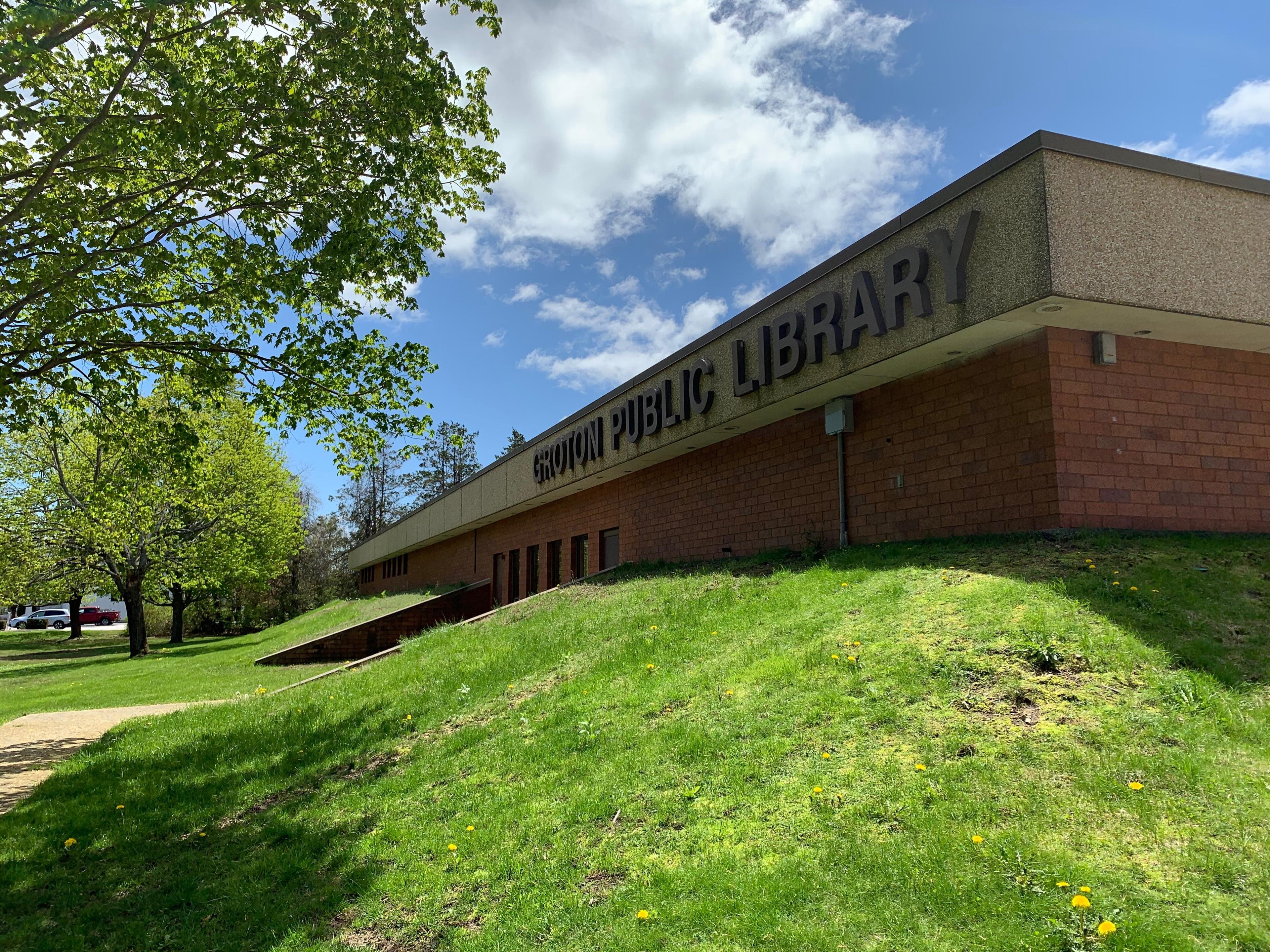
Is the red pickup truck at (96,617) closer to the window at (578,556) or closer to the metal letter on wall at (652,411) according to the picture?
the window at (578,556)

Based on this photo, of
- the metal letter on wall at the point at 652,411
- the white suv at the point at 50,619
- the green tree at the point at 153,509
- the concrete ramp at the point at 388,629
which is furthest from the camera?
the white suv at the point at 50,619

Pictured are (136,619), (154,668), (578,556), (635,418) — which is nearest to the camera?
(635,418)

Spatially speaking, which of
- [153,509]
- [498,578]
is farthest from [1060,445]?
[153,509]

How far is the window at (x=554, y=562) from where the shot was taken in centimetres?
2188

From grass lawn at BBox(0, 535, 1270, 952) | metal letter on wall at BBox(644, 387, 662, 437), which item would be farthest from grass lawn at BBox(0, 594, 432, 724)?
metal letter on wall at BBox(644, 387, 662, 437)

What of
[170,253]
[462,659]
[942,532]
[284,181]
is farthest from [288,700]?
[942,532]

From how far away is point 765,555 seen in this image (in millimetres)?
12188

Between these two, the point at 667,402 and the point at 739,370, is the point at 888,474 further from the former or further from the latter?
the point at 667,402

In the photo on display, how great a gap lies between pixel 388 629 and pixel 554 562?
5125 mm

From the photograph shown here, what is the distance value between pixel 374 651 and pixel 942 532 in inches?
657

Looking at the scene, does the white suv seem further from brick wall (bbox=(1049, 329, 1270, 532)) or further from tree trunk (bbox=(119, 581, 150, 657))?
brick wall (bbox=(1049, 329, 1270, 532))

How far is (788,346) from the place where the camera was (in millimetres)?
10859

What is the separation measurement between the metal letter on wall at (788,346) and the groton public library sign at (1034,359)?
29 mm

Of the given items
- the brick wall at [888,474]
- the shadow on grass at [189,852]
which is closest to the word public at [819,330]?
the brick wall at [888,474]
